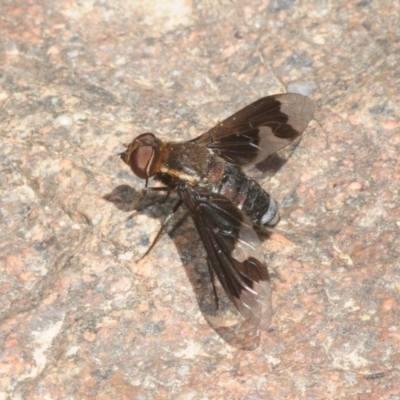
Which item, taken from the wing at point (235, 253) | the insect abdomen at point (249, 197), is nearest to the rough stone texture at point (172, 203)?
the insect abdomen at point (249, 197)

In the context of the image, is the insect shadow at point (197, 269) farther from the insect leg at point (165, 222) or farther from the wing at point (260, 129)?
the wing at point (260, 129)

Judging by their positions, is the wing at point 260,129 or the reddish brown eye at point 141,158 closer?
the reddish brown eye at point 141,158

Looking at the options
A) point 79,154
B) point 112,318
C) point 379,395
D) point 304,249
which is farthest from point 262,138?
point 379,395

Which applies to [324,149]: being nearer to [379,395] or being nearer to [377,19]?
[377,19]

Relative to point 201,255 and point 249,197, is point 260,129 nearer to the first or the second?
point 249,197

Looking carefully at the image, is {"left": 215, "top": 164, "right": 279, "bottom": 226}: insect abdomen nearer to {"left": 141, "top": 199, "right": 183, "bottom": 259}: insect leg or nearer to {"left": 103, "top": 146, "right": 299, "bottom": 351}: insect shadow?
{"left": 103, "top": 146, "right": 299, "bottom": 351}: insect shadow

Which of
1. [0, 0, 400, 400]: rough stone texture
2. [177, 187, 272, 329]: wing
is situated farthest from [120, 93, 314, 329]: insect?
[0, 0, 400, 400]: rough stone texture
